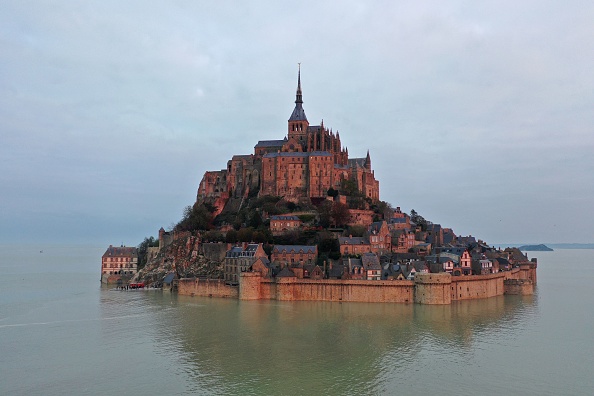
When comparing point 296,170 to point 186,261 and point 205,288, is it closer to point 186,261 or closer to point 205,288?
point 186,261

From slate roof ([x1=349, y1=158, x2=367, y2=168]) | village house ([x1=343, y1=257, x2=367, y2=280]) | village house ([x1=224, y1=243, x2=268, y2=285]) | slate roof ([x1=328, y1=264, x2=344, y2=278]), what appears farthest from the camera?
slate roof ([x1=349, y1=158, x2=367, y2=168])

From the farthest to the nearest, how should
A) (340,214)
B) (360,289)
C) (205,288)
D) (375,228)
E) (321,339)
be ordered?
1. (340,214)
2. (375,228)
3. (205,288)
4. (360,289)
5. (321,339)

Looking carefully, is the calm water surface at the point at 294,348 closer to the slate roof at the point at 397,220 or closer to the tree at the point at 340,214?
the slate roof at the point at 397,220

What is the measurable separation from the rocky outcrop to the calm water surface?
27.8 feet

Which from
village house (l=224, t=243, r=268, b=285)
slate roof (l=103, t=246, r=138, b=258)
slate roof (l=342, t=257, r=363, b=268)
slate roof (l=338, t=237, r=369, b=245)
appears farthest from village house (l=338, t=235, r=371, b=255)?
slate roof (l=103, t=246, r=138, b=258)

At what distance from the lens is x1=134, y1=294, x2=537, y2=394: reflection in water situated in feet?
76.0

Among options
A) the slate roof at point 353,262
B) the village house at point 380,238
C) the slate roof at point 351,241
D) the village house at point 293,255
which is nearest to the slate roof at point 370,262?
the slate roof at point 353,262

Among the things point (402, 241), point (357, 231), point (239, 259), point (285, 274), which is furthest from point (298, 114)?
point (285, 274)

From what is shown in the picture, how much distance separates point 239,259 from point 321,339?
20.5 meters

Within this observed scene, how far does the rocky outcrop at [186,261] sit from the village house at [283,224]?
23.0 ft

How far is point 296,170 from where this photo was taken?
6825 centimetres

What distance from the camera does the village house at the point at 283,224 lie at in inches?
2281

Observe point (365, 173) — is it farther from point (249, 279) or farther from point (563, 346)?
point (563, 346)

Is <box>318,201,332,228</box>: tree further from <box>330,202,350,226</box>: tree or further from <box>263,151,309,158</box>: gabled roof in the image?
<box>263,151,309,158</box>: gabled roof
